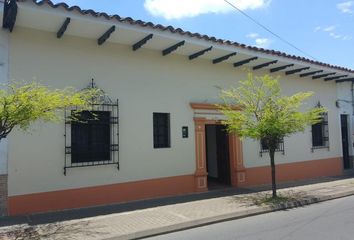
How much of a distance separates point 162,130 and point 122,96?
1653mm

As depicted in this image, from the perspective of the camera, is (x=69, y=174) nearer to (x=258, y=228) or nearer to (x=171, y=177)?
(x=171, y=177)

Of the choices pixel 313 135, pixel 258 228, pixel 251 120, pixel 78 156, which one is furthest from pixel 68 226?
pixel 313 135

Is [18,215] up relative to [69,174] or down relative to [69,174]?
down

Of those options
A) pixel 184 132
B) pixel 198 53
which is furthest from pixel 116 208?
pixel 198 53

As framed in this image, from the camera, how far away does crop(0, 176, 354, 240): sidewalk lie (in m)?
6.89

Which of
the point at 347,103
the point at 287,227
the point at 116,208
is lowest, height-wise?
the point at 287,227

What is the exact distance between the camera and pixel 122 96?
392 inches

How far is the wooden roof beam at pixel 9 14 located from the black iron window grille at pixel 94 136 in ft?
7.37

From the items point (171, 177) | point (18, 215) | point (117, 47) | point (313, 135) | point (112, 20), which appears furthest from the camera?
point (313, 135)

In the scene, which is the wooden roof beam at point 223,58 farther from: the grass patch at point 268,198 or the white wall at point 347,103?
the white wall at point 347,103

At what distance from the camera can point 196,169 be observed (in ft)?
36.9

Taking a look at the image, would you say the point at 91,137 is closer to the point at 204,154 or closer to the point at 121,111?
the point at 121,111

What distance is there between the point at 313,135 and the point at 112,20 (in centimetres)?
1010

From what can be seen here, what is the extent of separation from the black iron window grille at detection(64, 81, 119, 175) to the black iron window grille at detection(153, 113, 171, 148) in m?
1.35
